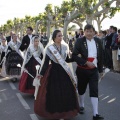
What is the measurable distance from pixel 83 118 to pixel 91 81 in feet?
2.28

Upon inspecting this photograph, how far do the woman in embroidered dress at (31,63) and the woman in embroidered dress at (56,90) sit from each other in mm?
2170

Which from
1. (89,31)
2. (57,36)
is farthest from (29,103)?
(89,31)

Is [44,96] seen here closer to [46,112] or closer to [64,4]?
[46,112]

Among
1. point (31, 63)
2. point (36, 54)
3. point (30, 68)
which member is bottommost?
point (30, 68)

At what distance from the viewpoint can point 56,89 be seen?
539 cm

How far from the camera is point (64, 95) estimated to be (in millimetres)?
5352

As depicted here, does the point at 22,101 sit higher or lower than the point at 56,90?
lower

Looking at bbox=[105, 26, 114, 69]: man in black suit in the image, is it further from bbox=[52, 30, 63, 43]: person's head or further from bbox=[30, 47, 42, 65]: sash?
bbox=[52, 30, 63, 43]: person's head

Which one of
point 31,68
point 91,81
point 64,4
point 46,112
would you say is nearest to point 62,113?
point 46,112

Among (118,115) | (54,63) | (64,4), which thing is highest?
(64,4)

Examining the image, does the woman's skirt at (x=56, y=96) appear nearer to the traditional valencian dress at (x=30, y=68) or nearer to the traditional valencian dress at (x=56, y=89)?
the traditional valencian dress at (x=56, y=89)

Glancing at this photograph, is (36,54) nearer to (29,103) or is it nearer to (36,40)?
(36,40)

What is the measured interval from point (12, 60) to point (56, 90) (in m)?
5.12

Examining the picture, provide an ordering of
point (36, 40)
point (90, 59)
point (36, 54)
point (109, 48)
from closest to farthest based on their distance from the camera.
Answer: point (90, 59) → point (36, 40) → point (36, 54) → point (109, 48)
